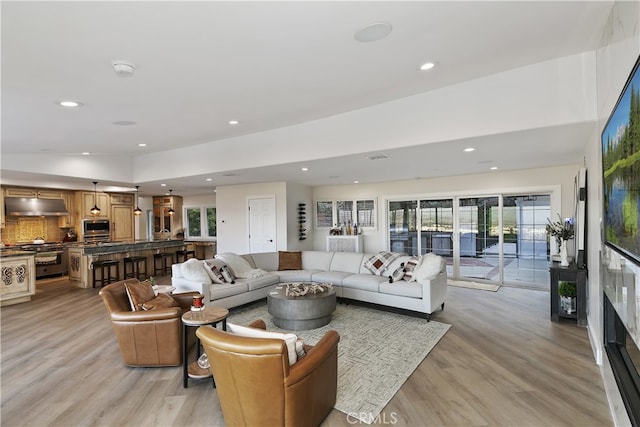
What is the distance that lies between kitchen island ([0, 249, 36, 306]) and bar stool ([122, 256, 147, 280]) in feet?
5.83

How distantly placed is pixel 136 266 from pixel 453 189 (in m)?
7.95

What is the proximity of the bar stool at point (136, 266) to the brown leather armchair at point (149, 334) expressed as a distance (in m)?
4.86

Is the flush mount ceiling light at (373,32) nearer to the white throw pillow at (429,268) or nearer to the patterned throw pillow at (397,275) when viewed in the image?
the white throw pillow at (429,268)

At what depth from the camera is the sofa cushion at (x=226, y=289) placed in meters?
4.72

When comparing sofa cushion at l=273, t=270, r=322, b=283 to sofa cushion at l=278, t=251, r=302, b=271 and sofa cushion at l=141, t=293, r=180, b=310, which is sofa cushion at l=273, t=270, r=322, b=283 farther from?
sofa cushion at l=141, t=293, r=180, b=310

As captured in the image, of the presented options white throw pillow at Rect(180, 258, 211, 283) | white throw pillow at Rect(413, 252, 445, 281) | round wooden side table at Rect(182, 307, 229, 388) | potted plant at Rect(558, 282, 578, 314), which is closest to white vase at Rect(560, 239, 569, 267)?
potted plant at Rect(558, 282, 578, 314)

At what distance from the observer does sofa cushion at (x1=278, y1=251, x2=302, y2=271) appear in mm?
6449

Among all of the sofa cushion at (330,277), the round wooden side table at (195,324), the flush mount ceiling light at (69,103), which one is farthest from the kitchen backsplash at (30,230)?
the round wooden side table at (195,324)

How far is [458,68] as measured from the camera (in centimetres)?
309

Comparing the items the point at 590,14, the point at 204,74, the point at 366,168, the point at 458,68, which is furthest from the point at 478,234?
the point at 204,74

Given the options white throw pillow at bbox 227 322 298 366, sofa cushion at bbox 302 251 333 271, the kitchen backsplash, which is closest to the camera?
white throw pillow at bbox 227 322 298 366

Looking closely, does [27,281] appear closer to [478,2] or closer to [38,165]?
[38,165]

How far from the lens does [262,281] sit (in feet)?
18.2

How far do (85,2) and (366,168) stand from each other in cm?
460
